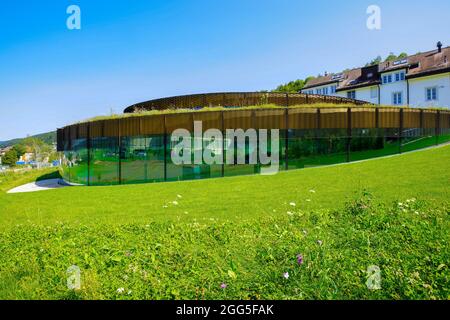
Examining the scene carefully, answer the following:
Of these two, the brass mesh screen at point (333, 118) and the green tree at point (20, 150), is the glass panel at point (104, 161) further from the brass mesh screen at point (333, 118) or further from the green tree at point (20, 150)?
the green tree at point (20, 150)

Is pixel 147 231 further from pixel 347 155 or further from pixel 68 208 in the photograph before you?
pixel 347 155

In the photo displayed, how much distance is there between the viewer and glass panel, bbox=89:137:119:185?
77.5 feet

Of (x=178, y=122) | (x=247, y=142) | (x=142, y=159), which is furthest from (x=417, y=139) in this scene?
(x=142, y=159)

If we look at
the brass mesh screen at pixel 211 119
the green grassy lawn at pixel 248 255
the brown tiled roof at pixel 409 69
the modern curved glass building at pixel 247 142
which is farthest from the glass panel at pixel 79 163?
the brown tiled roof at pixel 409 69

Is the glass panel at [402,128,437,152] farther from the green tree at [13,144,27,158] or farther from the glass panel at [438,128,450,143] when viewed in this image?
the green tree at [13,144,27,158]

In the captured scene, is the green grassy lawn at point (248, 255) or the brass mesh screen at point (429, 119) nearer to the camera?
the green grassy lawn at point (248, 255)

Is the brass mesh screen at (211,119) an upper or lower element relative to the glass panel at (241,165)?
upper

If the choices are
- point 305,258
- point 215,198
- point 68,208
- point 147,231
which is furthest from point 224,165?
point 305,258

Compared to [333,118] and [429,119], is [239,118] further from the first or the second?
[429,119]

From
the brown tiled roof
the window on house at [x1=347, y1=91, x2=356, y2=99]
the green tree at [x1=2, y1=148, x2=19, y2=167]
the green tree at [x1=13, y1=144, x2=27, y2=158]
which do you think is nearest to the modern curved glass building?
the brown tiled roof

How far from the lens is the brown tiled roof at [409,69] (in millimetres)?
38969

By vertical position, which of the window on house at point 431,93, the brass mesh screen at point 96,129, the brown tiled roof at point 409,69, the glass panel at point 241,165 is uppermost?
the brown tiled roof at point 409,69

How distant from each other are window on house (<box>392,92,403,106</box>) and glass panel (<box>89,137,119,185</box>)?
3829 cm

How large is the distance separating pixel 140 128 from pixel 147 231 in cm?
1654
